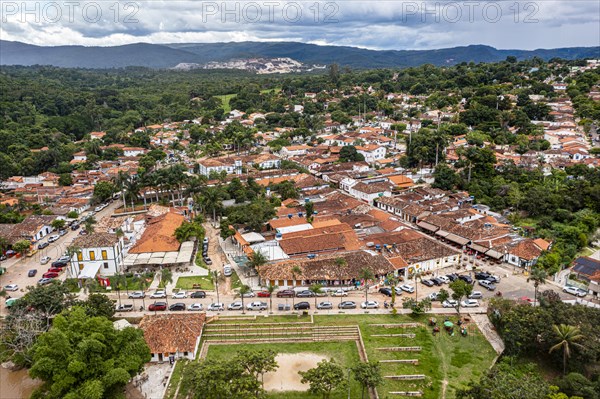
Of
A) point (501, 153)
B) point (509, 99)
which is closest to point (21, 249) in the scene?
point (501, 153)

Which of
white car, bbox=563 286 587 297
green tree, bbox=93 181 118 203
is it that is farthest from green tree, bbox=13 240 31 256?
white car, bbox=563 286 587 297

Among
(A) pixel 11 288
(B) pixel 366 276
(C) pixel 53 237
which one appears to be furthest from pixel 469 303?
(C) pixel 53 237

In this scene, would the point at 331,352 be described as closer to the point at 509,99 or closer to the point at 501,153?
the point at 501,153

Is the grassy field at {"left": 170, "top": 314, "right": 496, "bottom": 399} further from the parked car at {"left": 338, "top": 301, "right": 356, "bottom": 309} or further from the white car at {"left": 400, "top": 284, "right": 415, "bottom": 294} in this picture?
the white car at {"left": 400, "top": 284, "right": 415, "bottom": 294}

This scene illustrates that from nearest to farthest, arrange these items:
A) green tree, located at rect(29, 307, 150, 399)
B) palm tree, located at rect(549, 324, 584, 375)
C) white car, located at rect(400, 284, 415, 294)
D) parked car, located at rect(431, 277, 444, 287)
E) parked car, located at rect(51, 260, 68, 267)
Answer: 1. green tree, located at rect(29, 307, 150, 399)
2. palm tree, located at rect(549, 324, 584, 375)
3. white car, located at rect(400, 284, 415, 294)
4. parked car, located at rect(431, 277, 444, 287)
5. parked car, located at rect(51, 260, 68, 267)

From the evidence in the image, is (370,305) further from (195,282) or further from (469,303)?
(195,282)
